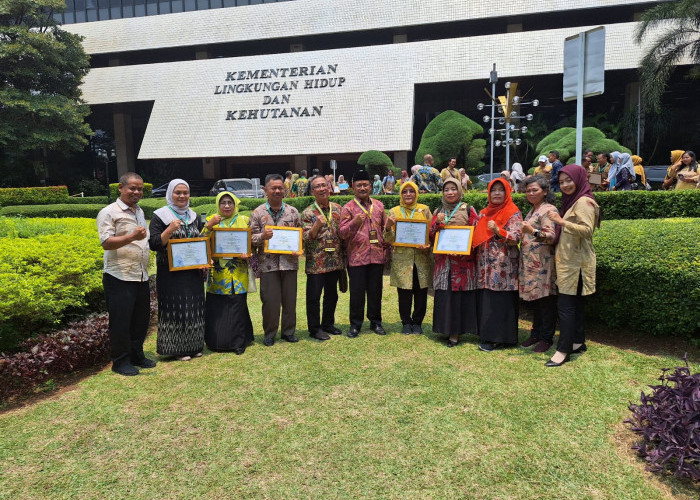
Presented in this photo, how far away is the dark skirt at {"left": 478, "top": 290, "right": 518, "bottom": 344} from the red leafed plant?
1555mm

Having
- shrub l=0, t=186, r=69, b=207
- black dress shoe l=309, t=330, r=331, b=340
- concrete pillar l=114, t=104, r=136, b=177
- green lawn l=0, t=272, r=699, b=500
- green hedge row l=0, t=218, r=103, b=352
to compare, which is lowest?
green lawn l=0, t=272, r=699, b=500

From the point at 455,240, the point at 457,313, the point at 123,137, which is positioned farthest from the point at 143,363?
the point at 123,137

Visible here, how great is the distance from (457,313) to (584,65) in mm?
3690

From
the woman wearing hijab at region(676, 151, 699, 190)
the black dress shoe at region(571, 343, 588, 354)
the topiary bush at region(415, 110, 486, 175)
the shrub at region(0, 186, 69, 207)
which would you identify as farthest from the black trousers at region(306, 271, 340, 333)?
the shrub at region(0, 186, 69, 207)

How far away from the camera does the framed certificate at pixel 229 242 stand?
14.9 ft

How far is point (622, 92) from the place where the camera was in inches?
971

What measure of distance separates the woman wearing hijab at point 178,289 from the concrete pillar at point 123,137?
91.3ft

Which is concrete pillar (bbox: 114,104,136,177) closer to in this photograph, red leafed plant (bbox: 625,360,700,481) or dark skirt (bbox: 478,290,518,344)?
dark skirt (bbox: 478,290,518,344)

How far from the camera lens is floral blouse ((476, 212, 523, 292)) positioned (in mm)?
4324

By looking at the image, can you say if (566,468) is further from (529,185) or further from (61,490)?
(61,490)

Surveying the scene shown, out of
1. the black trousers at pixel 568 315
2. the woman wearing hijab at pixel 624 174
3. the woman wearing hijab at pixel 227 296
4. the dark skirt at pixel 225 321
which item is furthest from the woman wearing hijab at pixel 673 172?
the dark skirt at pixel 225 321

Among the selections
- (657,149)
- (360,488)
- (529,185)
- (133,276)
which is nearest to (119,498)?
(360,488)

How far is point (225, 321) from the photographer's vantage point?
4.67 meters

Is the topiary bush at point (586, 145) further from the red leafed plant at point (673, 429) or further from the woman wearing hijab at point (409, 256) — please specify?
the red leafed plant at point (673, 429)
